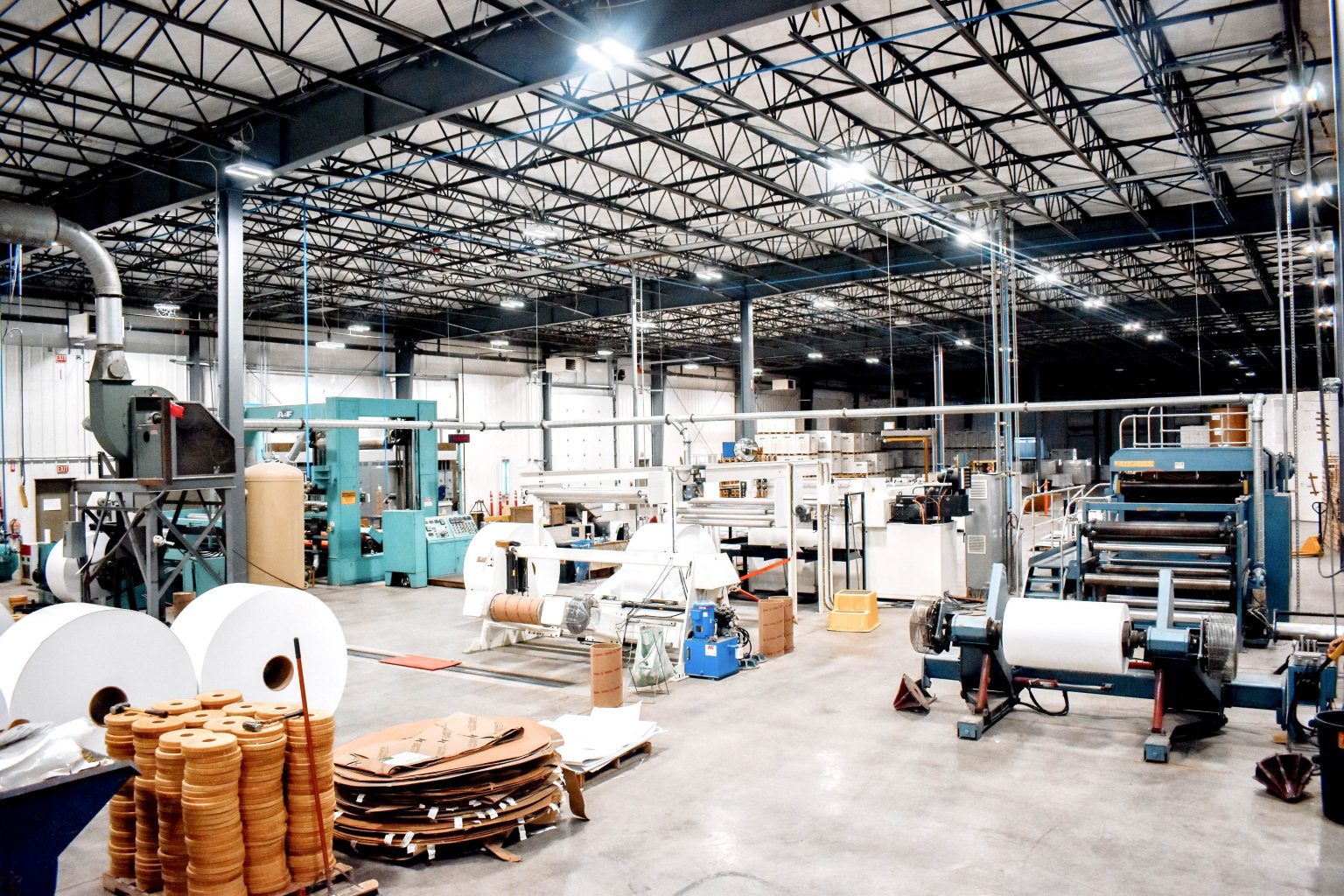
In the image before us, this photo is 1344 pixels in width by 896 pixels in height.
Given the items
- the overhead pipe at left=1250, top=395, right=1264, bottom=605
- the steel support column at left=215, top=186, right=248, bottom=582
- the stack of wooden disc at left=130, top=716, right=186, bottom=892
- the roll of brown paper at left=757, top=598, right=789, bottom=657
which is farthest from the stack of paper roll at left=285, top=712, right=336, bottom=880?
the overhead pipe at left=1250, top=395, right=1264, bottom=605

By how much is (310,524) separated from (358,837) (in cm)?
1283

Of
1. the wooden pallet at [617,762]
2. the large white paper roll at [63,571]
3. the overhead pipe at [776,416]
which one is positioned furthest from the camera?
the large white paper roll at [63,571]

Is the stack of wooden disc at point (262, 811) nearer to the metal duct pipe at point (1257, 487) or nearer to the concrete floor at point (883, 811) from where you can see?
the concrete floor at point (883, 811)

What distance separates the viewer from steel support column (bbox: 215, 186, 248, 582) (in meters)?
11.1

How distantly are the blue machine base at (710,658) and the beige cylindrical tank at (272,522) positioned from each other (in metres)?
5.99

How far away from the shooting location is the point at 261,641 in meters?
6.57

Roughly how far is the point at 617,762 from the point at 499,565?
4587 millimetres

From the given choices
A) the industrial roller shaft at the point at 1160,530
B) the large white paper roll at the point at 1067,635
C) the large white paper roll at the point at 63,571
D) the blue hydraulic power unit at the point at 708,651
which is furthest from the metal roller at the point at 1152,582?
the large white paper roll at the point at 63,571

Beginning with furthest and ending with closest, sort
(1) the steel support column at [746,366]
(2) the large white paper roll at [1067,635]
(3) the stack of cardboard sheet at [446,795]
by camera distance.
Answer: (1) the steel support column at [746,366], (2) the large white paper roll at [1067,635], (3) the stack of cardboard sheet at [446,795]

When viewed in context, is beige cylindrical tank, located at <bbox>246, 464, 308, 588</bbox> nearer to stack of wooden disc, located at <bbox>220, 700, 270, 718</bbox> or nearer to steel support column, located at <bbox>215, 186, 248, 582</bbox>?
steel support column, located at <bbox>215, 186, 248, 582</bbox>

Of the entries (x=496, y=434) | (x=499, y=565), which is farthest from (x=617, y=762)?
(x=496, y=434)

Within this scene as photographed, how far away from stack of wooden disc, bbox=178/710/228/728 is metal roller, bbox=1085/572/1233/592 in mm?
8009

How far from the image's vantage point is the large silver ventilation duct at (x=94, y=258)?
27.8 feet

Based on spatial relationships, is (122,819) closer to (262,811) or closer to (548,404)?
(262,811)
